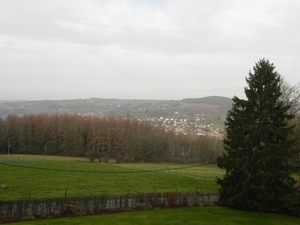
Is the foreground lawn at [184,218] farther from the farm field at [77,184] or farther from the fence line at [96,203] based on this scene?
the farm field at [77,184]

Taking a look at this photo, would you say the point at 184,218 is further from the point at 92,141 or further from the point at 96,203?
the point at 92,141

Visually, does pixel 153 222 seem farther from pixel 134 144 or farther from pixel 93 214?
pixel 134 144

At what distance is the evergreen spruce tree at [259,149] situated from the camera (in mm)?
20672

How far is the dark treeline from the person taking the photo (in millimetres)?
71000

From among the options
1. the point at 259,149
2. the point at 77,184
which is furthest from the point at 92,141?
the point at 259,149

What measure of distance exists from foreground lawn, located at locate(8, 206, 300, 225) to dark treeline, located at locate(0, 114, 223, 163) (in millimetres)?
47038

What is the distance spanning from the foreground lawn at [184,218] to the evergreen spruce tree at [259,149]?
112 cm

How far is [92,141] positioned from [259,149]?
184ft

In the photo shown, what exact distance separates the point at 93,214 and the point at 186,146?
2516 inches

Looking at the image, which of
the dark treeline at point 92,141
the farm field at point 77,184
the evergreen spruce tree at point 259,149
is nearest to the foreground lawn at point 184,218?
the evergreen spruce tree at point 259,149

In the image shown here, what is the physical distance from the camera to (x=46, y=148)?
71.8 metres

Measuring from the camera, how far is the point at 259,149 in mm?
21469

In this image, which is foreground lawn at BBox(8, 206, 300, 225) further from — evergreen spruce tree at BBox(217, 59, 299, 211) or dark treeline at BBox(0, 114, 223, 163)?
dark treeline at BBox(0, 114, 223, 163)

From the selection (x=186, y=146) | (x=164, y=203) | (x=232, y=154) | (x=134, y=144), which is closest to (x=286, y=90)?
(x=232, y=154)
